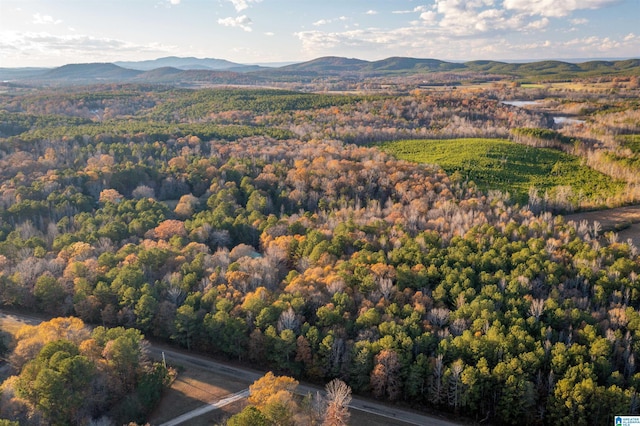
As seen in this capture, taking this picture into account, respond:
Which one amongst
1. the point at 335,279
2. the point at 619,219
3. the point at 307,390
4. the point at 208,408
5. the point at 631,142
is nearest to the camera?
the point at 208,408

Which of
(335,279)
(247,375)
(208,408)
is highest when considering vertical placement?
(335,279)

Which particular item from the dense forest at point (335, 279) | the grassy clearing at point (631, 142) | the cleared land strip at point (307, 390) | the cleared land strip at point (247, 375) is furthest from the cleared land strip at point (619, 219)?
the cleared land strip at point (247, 375)

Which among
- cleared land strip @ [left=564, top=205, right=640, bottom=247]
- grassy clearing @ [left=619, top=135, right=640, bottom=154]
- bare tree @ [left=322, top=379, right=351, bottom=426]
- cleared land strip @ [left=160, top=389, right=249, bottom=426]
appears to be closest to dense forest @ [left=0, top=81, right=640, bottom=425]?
cleared land strip @ [left=160, top=389, right=249, bottom=426]

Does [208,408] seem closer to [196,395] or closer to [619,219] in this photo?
[196,395]

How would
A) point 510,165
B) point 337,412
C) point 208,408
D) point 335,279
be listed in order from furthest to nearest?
point 510,165 < point 335,279 < point 208,408 < point 337,412

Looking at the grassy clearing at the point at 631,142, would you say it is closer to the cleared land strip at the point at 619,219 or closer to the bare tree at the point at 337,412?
the cleared land strip at the point at 619,219

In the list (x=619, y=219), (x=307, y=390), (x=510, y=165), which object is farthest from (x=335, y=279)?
(x=510, y=165)

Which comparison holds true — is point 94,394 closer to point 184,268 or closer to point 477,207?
point 184,268
